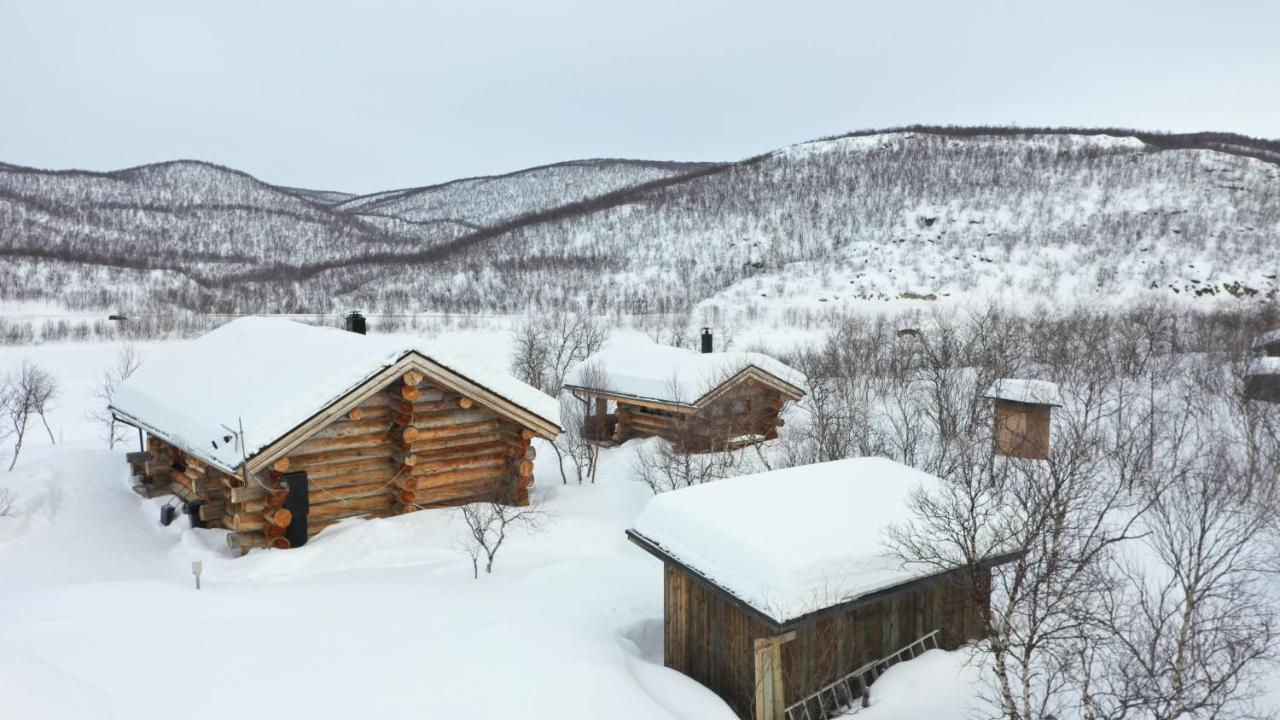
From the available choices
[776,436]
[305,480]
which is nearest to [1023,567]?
[305,480]

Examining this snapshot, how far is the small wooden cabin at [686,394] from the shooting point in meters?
19.3

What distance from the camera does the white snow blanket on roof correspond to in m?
7.16

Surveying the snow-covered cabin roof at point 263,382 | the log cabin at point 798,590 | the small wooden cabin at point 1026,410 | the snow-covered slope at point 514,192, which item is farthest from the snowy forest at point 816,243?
the log cabin at point 798,590

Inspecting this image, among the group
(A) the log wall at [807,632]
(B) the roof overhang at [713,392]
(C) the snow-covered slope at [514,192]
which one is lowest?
(A) the log wall at [807,632]

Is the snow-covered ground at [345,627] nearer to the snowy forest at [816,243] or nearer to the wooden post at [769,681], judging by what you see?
the wooden post at [769,681]

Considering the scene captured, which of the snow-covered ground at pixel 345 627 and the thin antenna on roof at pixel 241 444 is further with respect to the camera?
the thin antenna on roof at pixel 241 444

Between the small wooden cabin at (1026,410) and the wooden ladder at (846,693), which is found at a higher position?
the small wooden cabin at (1026,410)

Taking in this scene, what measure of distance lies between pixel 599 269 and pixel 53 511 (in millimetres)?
58430

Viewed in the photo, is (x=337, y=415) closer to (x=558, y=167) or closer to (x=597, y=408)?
(x=597, y=408)

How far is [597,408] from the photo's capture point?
75.1 feet

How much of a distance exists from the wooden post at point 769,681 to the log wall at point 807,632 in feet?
0.31

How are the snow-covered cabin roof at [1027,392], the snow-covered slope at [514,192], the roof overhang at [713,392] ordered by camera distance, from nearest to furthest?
the snow-covered cabin roof at [1027,392] < the roof overhang at [713,392] < the snow-covered slope at [514,192]

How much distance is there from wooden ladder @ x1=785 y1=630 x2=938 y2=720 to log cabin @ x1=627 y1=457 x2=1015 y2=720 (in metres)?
0.02

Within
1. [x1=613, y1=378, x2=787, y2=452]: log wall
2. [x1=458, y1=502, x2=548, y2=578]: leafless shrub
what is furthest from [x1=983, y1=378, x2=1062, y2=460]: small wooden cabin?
[x1=458, y1=502, x2=548, y2=578]: leafless shrub
